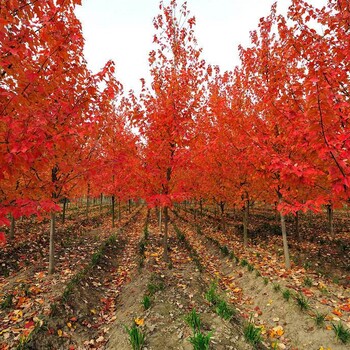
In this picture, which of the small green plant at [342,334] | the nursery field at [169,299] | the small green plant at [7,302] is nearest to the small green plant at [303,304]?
the nursery field at [169,299]

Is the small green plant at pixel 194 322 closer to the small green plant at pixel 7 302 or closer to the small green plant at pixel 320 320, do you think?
the small green plant at pixel 320 320

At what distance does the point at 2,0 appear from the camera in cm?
307

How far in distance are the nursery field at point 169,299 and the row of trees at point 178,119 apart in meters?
1.49

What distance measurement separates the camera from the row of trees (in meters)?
3.12

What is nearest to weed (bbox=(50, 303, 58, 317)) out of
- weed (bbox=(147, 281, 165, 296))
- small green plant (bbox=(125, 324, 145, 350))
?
small green plant (bbox=(125, 324, 145, 350))

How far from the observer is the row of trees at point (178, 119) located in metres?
3.12

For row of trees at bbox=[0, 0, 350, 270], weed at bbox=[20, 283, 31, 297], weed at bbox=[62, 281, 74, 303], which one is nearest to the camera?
row of trees at bbox=[0, 0, 350, 270]

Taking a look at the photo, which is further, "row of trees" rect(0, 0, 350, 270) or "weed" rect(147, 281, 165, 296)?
"weed" rect(147, 281, 165, 296)

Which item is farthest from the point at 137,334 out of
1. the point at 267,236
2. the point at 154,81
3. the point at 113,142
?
the point at 113,142

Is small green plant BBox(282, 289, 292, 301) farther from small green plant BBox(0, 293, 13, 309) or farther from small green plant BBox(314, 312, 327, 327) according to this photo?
small green plant BBox(0, 293, 13, 309)

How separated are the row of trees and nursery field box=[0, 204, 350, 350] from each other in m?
1.49

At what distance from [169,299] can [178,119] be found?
15.7 ft

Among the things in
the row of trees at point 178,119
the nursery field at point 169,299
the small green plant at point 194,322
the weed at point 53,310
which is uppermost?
the row of trees at point 178,119

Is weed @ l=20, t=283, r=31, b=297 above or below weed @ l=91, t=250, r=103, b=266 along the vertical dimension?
below
